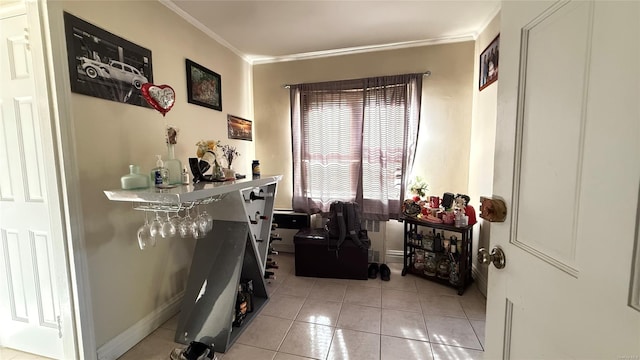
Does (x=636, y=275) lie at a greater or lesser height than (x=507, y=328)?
greater

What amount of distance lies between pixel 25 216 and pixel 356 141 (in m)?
2.73

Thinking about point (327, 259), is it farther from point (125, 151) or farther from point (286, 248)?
point (125, 151)

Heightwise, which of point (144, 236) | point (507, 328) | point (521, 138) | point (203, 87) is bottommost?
point (507, 328)

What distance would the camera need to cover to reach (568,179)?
599mm

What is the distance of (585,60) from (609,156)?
0.23 m

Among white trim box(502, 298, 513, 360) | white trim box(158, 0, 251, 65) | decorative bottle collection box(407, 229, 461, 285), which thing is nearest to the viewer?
white trim box(502, 298, 513, 360)

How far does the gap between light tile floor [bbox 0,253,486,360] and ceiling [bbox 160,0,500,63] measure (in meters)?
2.55

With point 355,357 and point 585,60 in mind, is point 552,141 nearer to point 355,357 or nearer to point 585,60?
point 585,60

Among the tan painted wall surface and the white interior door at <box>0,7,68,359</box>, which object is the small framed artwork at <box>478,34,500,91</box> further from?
the white interior door at <box>0,7,68,359</box>

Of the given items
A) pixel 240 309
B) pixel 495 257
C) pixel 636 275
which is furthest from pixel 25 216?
pixel 636 275

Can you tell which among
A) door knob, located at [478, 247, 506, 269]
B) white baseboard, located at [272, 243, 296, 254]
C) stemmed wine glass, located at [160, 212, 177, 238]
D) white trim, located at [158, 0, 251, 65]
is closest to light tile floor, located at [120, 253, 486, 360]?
white baseboard, located at [272, 243, 296, 254]

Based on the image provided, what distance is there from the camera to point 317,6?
2059 mm

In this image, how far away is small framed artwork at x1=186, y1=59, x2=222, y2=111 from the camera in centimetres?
222

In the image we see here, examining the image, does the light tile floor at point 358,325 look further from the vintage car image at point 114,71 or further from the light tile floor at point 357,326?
the vintage car image at point 114,71
